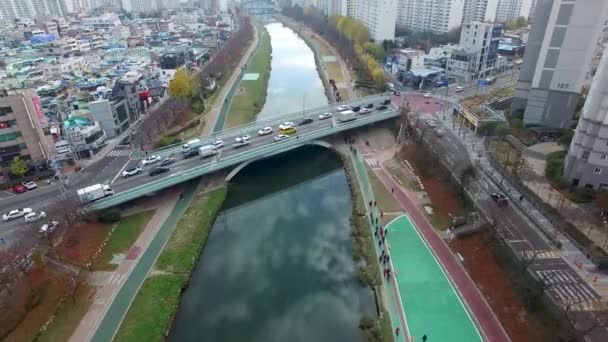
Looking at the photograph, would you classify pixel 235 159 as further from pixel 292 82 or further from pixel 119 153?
pixel 292 82

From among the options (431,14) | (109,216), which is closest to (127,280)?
(109,216)

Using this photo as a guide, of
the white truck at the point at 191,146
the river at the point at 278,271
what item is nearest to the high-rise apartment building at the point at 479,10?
the river at the point at 278,271

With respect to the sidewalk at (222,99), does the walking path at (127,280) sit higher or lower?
lower

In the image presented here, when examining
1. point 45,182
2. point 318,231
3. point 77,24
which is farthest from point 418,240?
point 77,24

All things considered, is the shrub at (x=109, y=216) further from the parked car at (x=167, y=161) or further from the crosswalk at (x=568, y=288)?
the crosswalk at (x=568, y=288)

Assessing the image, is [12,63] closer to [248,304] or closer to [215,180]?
[215,180]
